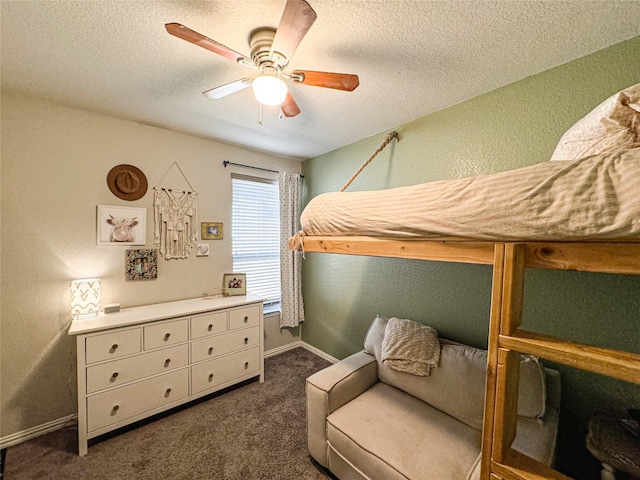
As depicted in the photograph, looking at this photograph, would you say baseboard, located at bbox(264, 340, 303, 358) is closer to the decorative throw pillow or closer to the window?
the window

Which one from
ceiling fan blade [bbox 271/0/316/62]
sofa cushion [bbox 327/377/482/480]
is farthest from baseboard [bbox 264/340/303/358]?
ceiling fan blade [bbox 271/0/316/62]

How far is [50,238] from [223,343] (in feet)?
5.26

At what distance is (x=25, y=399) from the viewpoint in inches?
72.8

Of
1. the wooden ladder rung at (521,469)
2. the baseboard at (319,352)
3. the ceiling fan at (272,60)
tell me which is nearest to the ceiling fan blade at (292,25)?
the ceiling fan at (272,60)

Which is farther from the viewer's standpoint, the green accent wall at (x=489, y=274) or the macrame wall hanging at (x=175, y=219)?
the macrame wall hanging at (x=175, y=219)

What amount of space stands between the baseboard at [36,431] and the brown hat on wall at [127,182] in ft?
6.07

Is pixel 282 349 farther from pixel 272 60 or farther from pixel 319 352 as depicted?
pixel 272 60

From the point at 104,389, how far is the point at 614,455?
2.91m

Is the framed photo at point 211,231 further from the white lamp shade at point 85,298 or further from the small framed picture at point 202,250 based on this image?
the white lamp shade at point 85,298

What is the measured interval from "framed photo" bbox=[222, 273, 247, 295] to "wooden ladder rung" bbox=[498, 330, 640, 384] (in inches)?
97.5

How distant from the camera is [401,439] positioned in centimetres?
137

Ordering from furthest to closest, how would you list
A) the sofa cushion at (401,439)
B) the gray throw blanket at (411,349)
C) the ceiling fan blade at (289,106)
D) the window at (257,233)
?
1. the window at (257,233)
2. the gray throw blanket at (411,349)
3. the ceiling fan blade at (289,106)
4. the sofa cushion at (401,439)

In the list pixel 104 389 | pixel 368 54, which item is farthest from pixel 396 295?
pixel 104 389

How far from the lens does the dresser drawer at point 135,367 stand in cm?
176
